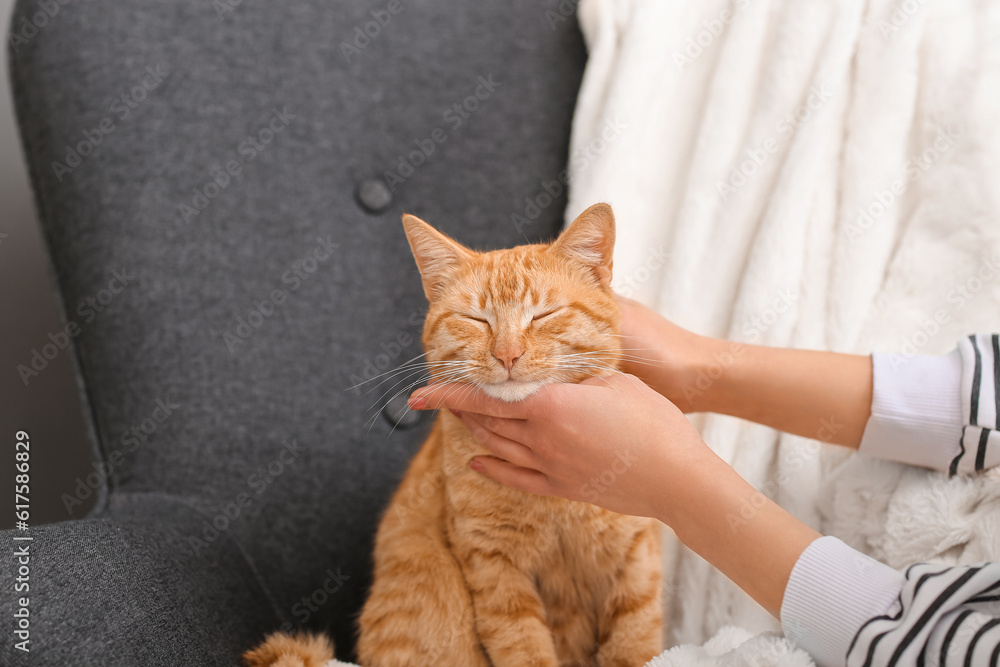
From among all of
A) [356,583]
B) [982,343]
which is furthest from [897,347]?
[356,583]

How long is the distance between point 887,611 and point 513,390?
0.65m

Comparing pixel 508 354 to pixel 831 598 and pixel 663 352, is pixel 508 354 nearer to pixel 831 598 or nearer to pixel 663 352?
pixel 663 352

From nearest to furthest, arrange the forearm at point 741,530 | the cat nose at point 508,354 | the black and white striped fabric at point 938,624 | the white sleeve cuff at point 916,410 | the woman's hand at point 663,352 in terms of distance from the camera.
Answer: the black and white striped fabric at point 938,624 → the forearm at point 741,530 → the cat nose at point 508,354 → the white sleeve cuff at point 916,410 → the woman's hand at point 663,352

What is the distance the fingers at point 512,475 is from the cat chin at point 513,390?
0.48 feet

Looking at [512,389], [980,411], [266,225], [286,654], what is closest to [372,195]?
[266,225]

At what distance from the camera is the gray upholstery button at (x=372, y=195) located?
1617 mm

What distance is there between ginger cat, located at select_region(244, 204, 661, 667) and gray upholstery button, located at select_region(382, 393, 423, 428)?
40cm

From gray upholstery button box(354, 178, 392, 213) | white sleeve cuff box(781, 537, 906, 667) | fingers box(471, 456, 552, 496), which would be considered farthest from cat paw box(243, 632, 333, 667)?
gray upholstery button box(354, 178, 392, 213)

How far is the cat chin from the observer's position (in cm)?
105

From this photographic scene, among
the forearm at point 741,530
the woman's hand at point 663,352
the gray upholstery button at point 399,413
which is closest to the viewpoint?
the forearm at point 741,530

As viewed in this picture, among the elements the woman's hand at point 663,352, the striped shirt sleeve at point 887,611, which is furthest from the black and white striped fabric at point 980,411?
the woman's hand at point 663,352

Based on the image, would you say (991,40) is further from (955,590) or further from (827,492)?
(955,590)

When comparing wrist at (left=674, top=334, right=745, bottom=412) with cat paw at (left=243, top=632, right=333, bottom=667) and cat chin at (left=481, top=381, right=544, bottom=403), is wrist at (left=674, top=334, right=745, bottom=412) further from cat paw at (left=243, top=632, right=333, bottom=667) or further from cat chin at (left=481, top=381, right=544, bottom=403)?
cat paw at (left=243, top=632, right=333, bottom=667)

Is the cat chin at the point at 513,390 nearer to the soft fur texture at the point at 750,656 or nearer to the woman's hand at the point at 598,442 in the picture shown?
the woman's hand at the point at 598,442
